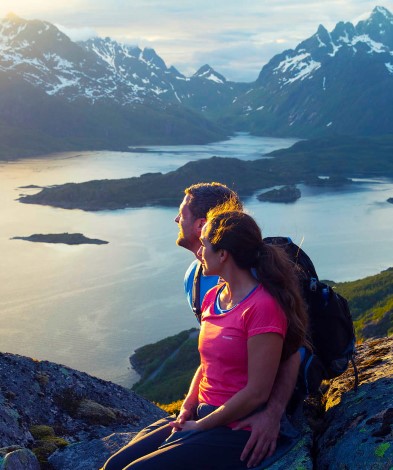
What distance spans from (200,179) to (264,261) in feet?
485

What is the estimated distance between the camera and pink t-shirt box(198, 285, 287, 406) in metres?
4.88

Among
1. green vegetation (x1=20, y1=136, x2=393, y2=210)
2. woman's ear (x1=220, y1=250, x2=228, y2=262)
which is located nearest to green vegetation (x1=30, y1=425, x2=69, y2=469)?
woman's ear (x1=220, y1=250, x2=228, y2=262)

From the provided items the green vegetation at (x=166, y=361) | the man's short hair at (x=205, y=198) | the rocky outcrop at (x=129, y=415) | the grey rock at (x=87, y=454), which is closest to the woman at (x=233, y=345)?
the rocky outcrop at (x=129, y=415)

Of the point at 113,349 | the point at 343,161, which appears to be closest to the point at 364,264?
the point at 113,349

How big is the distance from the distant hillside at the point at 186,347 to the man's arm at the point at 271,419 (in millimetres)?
30586

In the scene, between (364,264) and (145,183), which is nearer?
(364,264)

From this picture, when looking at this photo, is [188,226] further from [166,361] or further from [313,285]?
[166,361]

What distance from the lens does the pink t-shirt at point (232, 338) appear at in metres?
4.88

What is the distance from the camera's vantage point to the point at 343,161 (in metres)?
198

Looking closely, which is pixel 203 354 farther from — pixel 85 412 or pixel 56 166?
pixel 56 166

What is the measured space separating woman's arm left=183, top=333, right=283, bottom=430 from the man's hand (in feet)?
0.23

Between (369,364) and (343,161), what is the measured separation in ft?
648

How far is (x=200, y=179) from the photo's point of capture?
5999 inches

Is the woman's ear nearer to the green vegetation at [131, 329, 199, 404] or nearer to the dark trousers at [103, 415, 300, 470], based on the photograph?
the dark trousers at [103, 415, 300, 470]
